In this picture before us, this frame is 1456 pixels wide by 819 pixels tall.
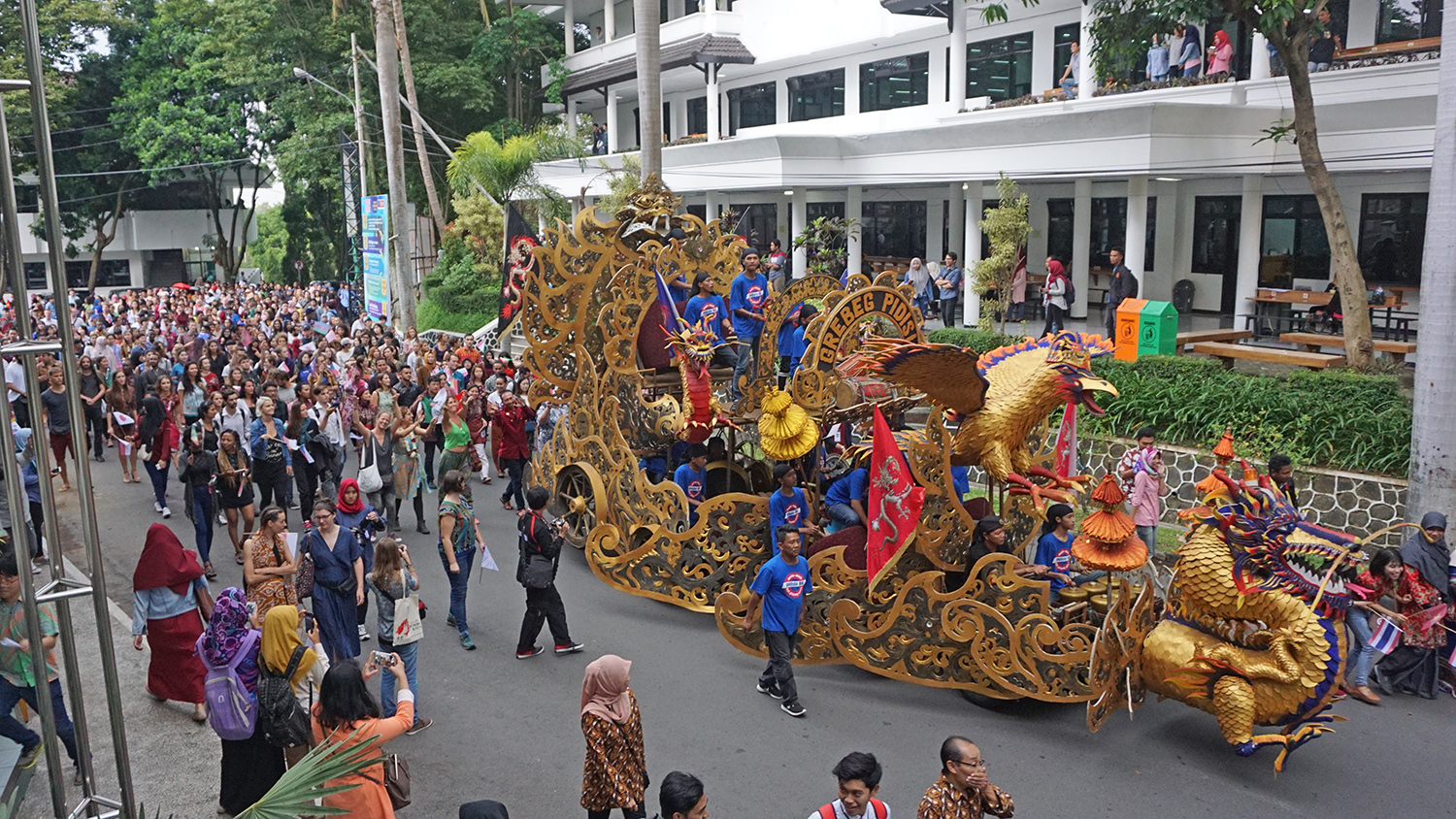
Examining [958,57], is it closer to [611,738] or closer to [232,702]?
[611,738]

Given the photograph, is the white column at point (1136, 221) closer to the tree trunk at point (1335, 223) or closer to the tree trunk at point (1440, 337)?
the tree trunk at point (1335, 223)

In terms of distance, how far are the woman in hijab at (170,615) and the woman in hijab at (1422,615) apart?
29.6 ft

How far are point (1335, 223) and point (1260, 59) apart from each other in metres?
6.43

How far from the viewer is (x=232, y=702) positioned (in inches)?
234

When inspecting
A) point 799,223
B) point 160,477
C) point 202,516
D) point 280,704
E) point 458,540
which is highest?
point 799,223

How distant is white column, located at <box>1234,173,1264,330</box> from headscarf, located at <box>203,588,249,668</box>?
1806 cm

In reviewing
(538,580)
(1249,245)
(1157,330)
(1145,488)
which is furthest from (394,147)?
(1145,488)

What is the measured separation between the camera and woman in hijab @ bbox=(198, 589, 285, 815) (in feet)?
19.6

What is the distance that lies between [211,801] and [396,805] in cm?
232

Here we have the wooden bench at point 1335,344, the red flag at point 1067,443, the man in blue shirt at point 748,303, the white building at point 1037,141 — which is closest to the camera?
the red flag at point 1067,443

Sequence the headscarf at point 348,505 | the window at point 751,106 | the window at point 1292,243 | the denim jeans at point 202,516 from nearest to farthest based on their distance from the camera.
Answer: the headscarf at point 348,505, the denim jeans at point 202,516, the window at point 1292,243, the window at point 751,106

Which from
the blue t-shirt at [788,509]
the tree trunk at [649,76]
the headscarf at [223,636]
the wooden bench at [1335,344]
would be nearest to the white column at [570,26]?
the tree trunk at [649,76]

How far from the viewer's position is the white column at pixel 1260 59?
1861 cm

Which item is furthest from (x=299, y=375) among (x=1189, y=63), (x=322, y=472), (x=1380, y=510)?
(x=1189, y=63)
